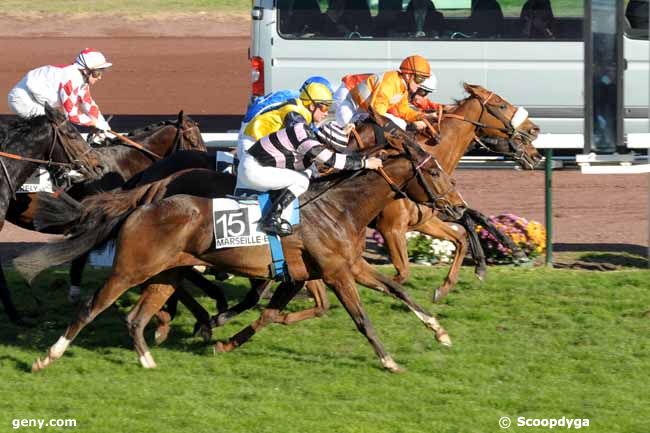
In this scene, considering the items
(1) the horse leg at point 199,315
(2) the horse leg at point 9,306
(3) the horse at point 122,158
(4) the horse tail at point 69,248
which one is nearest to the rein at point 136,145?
(3) the horse at point 122,158

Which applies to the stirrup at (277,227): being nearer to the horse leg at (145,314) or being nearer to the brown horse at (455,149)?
the horse leg at (145,314)

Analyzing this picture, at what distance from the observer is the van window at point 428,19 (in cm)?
1381

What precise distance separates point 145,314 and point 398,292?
1.61 m

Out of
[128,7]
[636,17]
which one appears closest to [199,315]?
[636,17]

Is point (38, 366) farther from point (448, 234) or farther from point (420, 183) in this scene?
point (448, 234)

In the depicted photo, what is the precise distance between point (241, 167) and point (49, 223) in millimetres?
1295

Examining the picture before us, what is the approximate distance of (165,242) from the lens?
24.5 feet

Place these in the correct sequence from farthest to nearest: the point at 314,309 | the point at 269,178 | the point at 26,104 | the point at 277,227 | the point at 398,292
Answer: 1. the point at 26,104
2. the point at 314,309
3. the point at 398,292
4. the point at 269,178
5. the point at 277,227

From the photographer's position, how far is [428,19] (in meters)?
13.9

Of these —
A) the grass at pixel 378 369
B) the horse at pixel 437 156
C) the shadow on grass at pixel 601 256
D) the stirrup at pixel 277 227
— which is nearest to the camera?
the grass at pixel 378 369

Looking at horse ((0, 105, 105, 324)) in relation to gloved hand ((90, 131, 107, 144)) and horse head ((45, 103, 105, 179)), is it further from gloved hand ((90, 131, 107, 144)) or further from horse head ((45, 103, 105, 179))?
gloved hand ((90, 131, 107, 144))

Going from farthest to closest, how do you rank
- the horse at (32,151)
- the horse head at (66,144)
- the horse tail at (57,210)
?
the horse head at (66,144)
the horse at (32,151)
the horse tail at (57,210)

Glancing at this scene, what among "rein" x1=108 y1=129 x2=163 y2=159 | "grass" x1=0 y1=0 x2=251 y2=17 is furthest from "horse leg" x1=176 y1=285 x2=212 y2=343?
"grass" x1=0 y1=0 x2=251 y2=17

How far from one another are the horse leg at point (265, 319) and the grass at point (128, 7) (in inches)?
800
